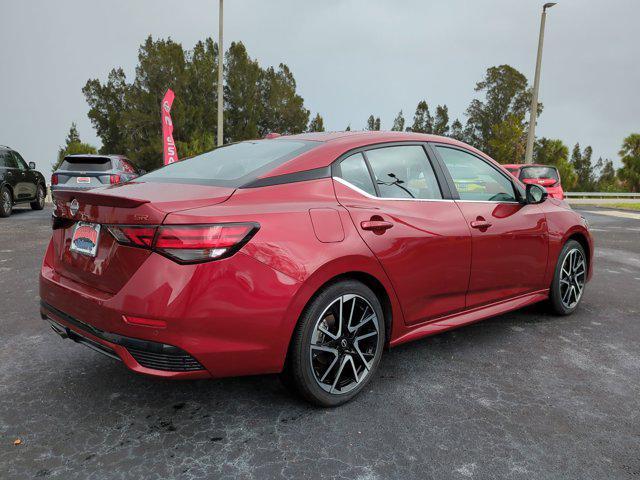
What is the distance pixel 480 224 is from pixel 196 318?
2117mm

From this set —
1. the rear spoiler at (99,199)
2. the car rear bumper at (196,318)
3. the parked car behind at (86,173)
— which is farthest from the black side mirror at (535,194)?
the parked car behind at (86,173)

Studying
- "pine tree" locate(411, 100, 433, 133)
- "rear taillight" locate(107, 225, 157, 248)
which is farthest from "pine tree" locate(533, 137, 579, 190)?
"rear taillight" locate(107, 225, 157, 248)

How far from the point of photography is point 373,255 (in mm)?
2873

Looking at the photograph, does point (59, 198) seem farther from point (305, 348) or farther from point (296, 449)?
point (296, 449)

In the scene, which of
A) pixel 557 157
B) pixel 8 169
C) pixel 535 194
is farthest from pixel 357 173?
pixel 557 157

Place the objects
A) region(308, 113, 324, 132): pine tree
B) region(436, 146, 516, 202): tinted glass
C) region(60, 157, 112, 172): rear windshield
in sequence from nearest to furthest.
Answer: region(436, 146, 516, 202): tinted glass
region(60, 157, 112, 172): rear windshield
region(308, 113, 324, 132): pine tree

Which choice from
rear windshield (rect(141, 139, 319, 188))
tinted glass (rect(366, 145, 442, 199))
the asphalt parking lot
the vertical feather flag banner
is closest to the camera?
the asphalt parking lot

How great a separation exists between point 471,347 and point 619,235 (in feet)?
30.5

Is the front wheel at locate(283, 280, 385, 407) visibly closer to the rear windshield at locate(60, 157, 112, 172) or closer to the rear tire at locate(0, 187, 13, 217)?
the rear windshield at locate(60, 157, 112, 172)

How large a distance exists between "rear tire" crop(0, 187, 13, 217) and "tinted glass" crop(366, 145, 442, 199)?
1177 centimetres

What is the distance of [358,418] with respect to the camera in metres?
2.74

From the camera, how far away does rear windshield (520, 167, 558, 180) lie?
1405 centimetres

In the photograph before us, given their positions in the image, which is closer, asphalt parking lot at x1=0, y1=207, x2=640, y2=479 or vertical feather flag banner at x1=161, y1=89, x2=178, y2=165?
asphalt parking lot at x1=0, y1=207, x2=640, y2=479

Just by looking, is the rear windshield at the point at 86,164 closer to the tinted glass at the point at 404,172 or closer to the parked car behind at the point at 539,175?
the tinted glass at the point at 404,172
